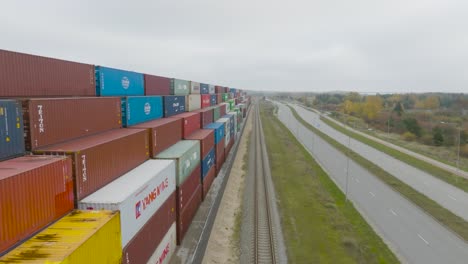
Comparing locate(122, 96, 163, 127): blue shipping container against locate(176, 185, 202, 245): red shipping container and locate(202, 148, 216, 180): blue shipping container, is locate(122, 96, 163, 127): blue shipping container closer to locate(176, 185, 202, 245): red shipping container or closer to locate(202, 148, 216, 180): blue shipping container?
locate(202, 148, 216, 180): blue shipping container

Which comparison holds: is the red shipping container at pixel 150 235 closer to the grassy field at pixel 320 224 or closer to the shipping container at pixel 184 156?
the shipping container at pixel 184 156

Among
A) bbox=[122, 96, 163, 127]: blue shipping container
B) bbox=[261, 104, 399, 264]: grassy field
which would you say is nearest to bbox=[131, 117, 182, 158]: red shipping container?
bbox=[122, 96, 163, 127]: blue shipping container

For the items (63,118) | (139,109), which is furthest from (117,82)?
(63,118)

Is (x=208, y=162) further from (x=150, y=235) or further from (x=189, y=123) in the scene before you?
(x=150, y=235)

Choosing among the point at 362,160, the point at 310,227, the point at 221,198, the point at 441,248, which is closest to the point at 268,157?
the point at 362,160

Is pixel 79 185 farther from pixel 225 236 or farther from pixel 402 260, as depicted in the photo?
pixel 402 260

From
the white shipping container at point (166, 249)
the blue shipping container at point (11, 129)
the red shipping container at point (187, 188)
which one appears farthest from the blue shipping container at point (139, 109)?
the blue shipping container at point (11, 129)
